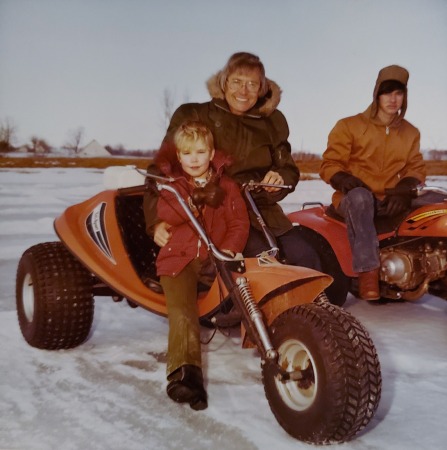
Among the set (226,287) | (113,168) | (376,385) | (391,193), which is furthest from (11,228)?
(376,385)

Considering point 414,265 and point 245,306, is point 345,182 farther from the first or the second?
point 245,306

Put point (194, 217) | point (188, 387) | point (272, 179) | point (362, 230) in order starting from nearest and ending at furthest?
point (188, 387) → point (194, 217) → point (272, 179) → point (362, 230)

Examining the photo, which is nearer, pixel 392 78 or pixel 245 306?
pixel 245 306

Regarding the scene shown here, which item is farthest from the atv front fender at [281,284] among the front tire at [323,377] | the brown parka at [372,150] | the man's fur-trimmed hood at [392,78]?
the man's fur-trimmed hood at [392,78]

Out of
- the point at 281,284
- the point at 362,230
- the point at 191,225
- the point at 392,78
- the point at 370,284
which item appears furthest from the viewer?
the point at 392,78

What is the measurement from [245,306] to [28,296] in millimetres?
1716

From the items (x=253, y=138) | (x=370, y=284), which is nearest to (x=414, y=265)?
(x=370, y=284)

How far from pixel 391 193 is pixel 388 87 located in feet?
2.39

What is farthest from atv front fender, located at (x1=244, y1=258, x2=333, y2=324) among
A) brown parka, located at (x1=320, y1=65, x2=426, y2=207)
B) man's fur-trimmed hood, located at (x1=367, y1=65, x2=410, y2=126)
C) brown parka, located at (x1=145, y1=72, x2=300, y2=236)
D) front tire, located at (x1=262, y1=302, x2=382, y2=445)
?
man's fur-trimmed hood, located at (x1=367, y1=65, x2=410, y2=126)

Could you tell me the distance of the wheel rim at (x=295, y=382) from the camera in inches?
94.0

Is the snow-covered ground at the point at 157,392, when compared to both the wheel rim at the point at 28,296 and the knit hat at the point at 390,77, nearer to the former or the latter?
the wheel rim at the point at 28,296

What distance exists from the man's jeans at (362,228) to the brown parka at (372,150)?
1.04 feet

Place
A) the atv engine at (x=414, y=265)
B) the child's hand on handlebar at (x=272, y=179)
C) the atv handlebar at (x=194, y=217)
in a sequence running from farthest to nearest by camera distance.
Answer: the atv engine at (x=414, y=265), the child's hand on handlebar at (x=272, y=179), the atv handlebar at (x=194, y=217)

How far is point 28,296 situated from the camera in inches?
148
